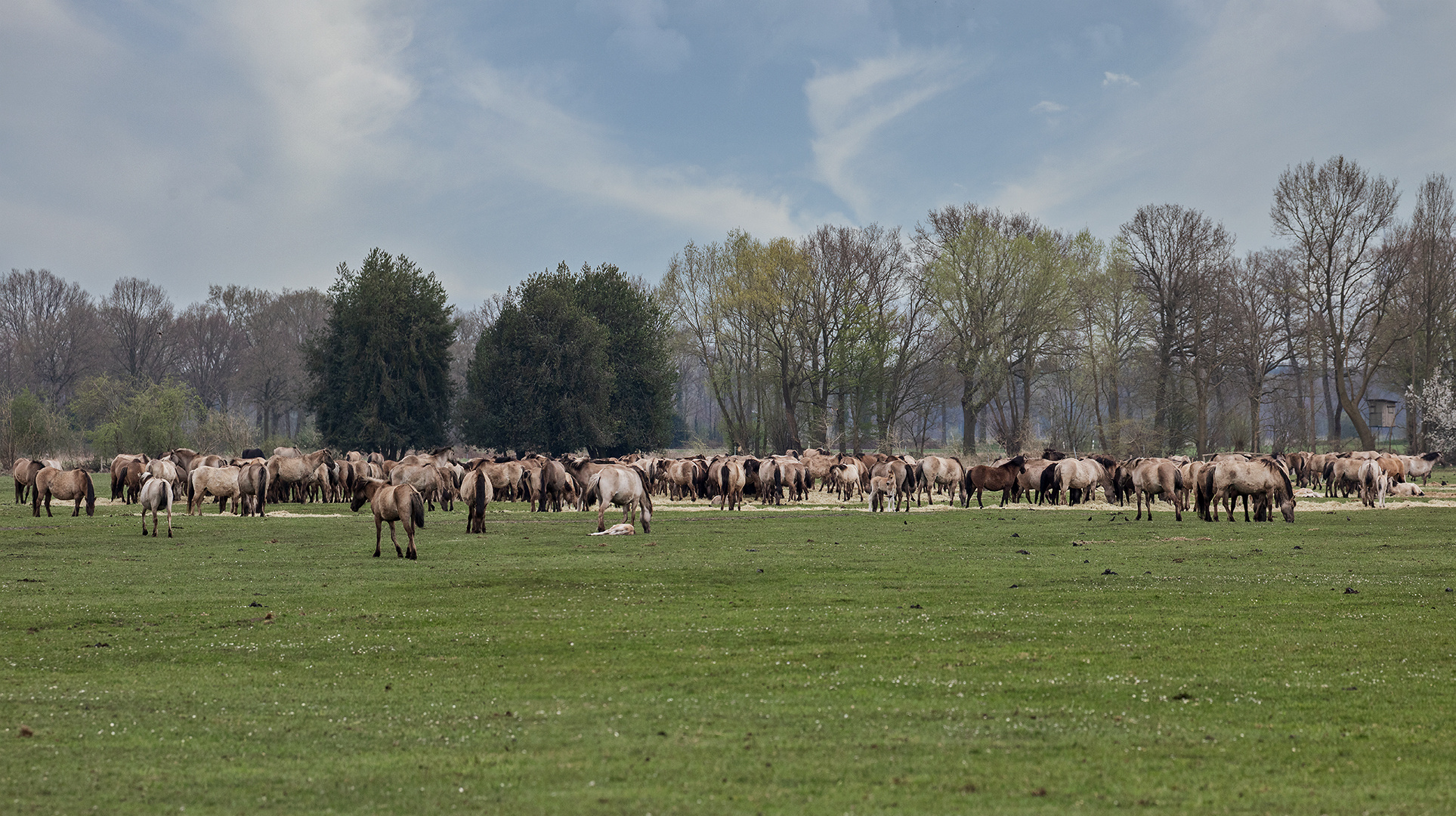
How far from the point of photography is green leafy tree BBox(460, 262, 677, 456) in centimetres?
7150

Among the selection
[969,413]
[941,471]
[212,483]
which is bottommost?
[212,483]

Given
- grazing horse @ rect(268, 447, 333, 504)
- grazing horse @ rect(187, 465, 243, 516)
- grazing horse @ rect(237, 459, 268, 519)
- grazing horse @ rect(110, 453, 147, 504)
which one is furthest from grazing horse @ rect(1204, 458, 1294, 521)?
grazing horse @ rect(110, 453, 147, 504)

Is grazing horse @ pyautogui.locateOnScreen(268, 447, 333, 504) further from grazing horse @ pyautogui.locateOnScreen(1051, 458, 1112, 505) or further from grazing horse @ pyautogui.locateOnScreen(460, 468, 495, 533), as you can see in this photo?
grazing horse @ pyautogui.locateOnScreen(1051, 458, 1112, 505)

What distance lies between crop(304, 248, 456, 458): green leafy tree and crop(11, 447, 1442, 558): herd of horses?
24.1 metres

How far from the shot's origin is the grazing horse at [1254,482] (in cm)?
2916

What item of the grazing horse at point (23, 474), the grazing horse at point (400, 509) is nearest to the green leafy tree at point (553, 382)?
the grazing horse at point (23, 474)

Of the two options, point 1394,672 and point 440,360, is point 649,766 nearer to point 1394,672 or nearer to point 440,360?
point 1394,672

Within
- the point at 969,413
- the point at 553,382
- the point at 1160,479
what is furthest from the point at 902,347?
the point at 1160,479

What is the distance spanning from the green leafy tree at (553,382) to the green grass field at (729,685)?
52.0m

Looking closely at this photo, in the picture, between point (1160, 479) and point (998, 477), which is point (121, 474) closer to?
point (998, 477)

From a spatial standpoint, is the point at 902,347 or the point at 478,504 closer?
the point at 478,504

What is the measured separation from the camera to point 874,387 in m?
71.3

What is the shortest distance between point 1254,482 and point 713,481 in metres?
20.0

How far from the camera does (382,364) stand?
70625 mm
